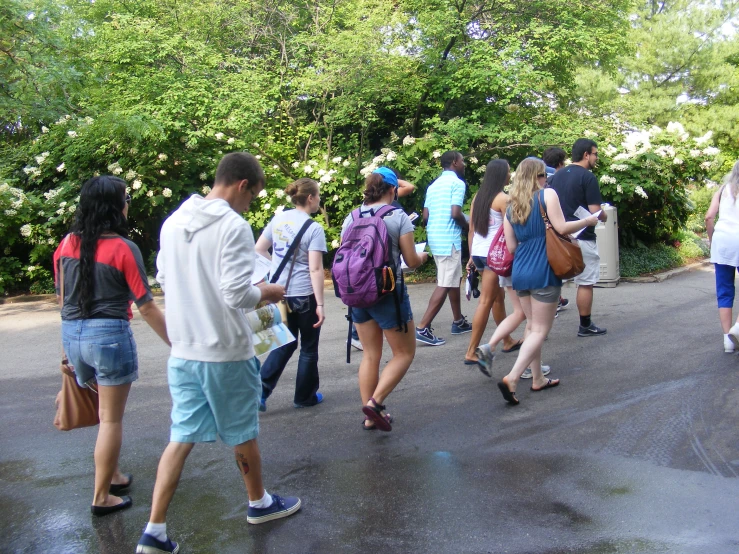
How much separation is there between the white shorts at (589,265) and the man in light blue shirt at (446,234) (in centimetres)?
119

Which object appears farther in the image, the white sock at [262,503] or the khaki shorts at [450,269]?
the khaki shorts at [450,269]

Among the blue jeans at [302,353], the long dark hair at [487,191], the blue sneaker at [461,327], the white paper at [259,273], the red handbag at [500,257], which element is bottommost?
the blue sneaker at [461,327]

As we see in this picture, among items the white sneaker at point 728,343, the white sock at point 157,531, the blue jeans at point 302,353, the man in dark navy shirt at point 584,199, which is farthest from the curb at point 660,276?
the white sock at point 157,531

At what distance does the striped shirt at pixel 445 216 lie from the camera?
7.27 m

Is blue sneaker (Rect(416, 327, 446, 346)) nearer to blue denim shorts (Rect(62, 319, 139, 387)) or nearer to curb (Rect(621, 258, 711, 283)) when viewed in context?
blue denim shorts (Rect(62, 319, 139, 387))

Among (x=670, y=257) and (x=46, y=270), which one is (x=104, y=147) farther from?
(x=670, y=257)

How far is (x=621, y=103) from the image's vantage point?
19.2m

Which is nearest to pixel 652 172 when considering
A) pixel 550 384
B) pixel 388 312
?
pixel 550 384

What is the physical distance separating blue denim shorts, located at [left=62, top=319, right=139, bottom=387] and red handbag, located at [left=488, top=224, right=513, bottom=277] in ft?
9.97

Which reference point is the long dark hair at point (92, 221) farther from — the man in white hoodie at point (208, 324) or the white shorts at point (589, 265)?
the white shorts at point (589, 265)

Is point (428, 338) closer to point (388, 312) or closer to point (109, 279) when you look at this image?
point (388, 312)

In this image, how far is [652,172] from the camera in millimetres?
10672

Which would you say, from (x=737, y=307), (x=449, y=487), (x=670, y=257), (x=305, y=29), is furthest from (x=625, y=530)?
(x=305, y=29)

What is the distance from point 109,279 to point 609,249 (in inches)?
305
